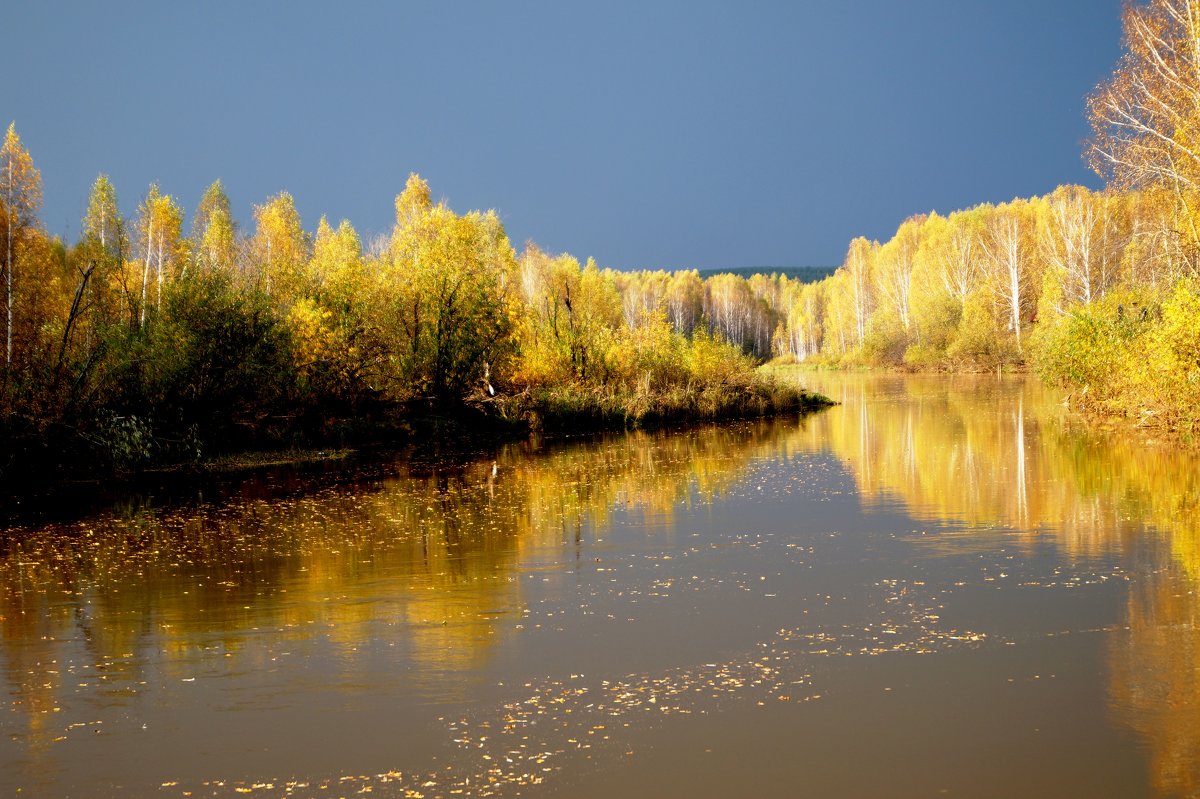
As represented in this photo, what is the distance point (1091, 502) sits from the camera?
13.3 meters

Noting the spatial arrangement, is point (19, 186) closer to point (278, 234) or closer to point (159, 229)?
point (159, 229)

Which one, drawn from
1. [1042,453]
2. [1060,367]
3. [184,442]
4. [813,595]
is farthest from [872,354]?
[813,595]

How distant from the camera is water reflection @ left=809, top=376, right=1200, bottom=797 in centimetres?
607

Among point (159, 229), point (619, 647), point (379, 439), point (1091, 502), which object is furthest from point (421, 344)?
point (159, 229)

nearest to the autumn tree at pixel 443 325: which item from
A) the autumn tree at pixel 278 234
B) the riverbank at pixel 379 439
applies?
the riverbank at pixel 379 439

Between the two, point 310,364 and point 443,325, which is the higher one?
point 443,325

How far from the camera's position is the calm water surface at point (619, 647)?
5398mm

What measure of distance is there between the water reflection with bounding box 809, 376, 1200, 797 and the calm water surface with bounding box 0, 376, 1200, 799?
49 mm

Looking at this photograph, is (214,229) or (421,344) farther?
(214,229)

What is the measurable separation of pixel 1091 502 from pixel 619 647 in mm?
8833

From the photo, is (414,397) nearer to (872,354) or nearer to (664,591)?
(664,591)

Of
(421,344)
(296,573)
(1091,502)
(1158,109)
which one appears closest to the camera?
(296,573)

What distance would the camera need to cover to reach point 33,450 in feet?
58.4

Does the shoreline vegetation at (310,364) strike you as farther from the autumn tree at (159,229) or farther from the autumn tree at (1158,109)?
the autumn tree at (1158,109)
